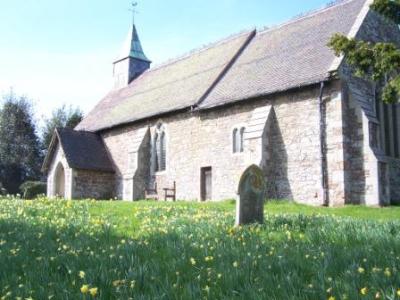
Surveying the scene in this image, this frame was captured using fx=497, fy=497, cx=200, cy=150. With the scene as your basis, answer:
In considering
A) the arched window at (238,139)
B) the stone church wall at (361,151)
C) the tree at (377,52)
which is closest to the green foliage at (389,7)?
the tree at (377,52)

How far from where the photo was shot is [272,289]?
13.3 ft

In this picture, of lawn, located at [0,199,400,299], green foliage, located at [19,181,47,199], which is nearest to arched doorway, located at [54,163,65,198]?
green foliage, located at [19,181,47,199]

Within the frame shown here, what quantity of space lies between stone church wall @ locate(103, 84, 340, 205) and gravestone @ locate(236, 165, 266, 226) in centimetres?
772

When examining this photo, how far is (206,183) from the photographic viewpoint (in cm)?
2236

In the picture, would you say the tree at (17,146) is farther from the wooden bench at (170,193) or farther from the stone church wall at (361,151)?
the stone church wall at (361,151)

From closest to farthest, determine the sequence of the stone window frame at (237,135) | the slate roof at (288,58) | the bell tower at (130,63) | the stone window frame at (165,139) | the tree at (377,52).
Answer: the tree at (377,52) → the slate roof at (288,58) → the stone window frame at (237,135) → the stone window frame at (165,139) → the bell tower at (130,63)

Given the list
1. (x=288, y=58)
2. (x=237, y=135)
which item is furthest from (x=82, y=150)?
(x=288, y=58)

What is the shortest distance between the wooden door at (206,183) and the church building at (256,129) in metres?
0.07

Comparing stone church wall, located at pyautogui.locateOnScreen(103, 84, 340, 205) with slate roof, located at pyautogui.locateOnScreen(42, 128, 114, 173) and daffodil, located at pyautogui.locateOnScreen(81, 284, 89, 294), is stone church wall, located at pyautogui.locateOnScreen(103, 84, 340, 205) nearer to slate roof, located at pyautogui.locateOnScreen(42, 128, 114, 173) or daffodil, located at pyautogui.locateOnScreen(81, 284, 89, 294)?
slate roof, located at pyautogui.locateOnScreen(42, 128, 114, 173)

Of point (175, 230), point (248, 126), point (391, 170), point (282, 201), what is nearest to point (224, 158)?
point (248, 126)

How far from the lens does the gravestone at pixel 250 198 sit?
909cm

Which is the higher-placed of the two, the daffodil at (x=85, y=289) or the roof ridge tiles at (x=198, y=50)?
the roof ridge tiles at (x=198, y=50)

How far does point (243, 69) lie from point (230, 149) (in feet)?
14.5

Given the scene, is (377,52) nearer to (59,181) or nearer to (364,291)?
(364,291)
